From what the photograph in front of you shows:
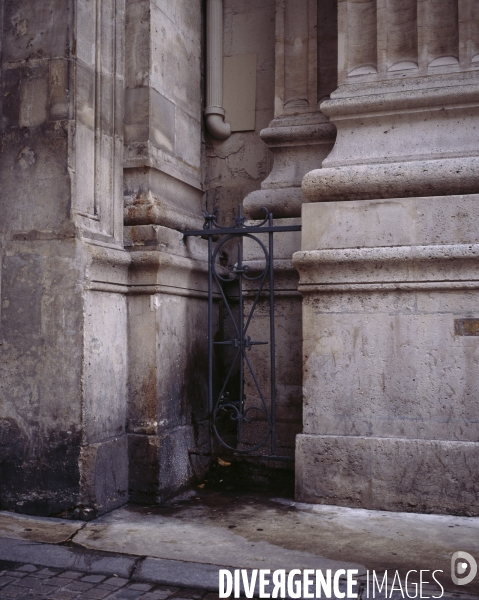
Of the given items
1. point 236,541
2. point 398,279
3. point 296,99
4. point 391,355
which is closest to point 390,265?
point 398,279

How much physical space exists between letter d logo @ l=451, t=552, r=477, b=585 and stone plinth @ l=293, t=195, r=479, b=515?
28.6 inches

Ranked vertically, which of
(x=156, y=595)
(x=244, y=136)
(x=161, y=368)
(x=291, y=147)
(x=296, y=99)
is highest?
(x=296, y=99)

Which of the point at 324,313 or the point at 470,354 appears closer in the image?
the point at 470,354

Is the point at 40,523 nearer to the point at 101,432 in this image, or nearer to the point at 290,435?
the point at 101,432

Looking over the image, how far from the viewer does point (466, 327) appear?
3.85 metres

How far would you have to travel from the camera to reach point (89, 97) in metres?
4.08

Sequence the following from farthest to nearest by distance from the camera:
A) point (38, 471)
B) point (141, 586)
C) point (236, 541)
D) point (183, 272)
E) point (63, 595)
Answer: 1. point (183, 272)
2. point (38, 471)
3. point (236, 541)
4. point (141, 586)
5. point (63, 595)

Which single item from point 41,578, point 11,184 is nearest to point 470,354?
point 41,578

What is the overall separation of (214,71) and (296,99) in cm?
73

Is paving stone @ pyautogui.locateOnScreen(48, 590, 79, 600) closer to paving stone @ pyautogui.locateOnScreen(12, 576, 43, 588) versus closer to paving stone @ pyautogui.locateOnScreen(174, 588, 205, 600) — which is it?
paving stone @ pyautogui.locateOnScreen(12, 576, 43, 588)

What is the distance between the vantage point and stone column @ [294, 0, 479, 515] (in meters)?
3.85

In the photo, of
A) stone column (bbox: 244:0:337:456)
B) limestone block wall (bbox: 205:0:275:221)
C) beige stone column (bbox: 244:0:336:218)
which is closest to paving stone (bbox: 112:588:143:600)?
stone column (bbox: 244:0:337:456)

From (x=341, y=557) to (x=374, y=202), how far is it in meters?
2.09

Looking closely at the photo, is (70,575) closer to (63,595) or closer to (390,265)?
(63,595)
